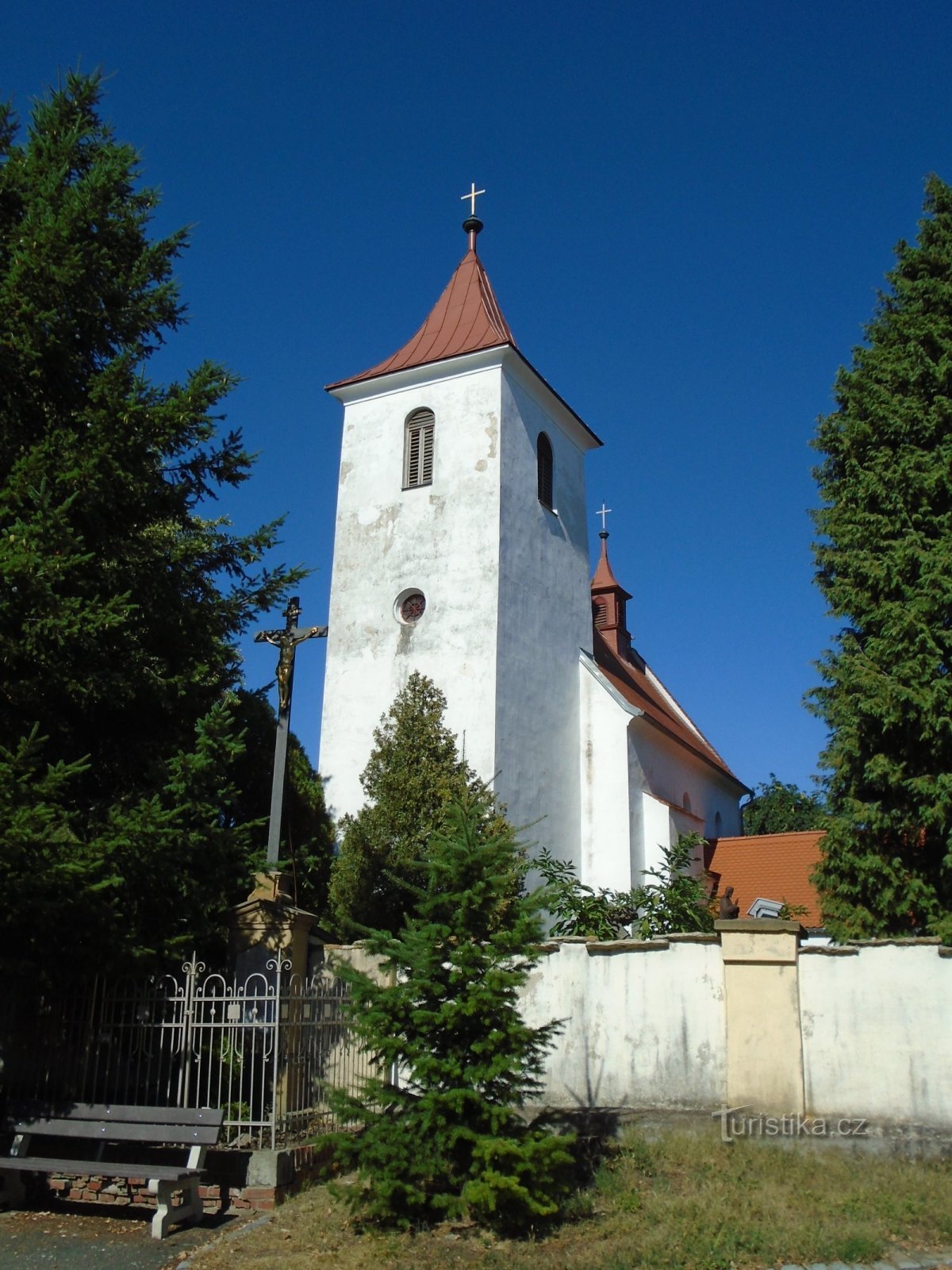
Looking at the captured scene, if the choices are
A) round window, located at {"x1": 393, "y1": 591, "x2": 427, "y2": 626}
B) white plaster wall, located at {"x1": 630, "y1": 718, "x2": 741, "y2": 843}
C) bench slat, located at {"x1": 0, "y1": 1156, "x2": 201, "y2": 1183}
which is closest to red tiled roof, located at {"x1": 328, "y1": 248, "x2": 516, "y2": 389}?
round window, located at {"x1": 393, "y1": 591, "x2": 427, "y2": 626}

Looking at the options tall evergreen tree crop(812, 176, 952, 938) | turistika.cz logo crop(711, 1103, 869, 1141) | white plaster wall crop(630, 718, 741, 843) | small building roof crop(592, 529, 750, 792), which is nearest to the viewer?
turistika.cz logo crop(711, 1103, 869, 1141)

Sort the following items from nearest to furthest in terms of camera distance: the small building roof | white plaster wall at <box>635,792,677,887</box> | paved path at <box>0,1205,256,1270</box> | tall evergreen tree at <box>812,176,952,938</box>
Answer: paved path at <box>0,1205,256,1270</box> < tall evergreen tree at <box>812,176,952,938</box> < white plaster wall at <box>635,792,677,887</box> < the small building roof

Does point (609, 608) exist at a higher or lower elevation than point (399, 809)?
higher

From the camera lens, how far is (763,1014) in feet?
28.6

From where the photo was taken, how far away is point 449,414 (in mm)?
20297

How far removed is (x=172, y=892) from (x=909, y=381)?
999 cm

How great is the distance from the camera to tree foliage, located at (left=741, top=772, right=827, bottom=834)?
→ 3644 centimetres

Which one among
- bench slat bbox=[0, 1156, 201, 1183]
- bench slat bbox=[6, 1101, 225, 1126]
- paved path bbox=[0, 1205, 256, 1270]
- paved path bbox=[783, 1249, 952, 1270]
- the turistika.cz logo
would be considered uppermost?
bench slat bbox=[6, 1101, 225, 1126]

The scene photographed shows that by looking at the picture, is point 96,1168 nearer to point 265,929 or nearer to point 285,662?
point 265,929

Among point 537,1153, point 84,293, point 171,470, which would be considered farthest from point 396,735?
point 537,1153

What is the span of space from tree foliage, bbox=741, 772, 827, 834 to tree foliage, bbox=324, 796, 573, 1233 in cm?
3052

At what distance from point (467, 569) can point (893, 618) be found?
28.9 ft

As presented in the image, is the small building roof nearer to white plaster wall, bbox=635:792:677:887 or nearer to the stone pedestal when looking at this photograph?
white plaster wall, bbox=635:792:677:887

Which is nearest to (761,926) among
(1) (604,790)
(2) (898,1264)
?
(2) (898,1264)
